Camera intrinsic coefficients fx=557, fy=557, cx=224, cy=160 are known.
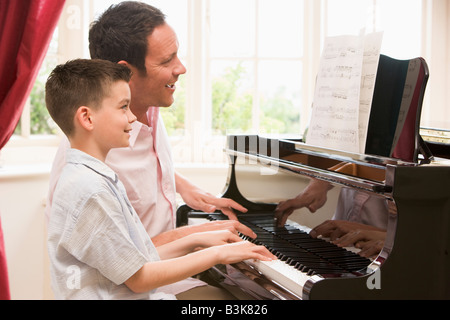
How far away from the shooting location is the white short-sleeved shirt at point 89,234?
4.05 feet

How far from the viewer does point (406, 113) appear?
5.16ft

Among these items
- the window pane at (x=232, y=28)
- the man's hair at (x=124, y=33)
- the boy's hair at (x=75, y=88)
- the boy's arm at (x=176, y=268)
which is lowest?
the boy's arm at (x=176, y=268)

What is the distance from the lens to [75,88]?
1.35m

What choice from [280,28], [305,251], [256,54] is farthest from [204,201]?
[280,28]

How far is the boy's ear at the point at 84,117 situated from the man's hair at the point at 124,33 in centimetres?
50

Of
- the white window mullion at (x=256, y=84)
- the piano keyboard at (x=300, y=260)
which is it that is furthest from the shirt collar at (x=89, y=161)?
the white window mullion at (x=256, y=84)

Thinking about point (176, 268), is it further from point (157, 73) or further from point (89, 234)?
point (157, 73)

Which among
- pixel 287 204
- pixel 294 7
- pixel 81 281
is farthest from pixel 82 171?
pixel 294 7

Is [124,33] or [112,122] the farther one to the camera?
[124,33]

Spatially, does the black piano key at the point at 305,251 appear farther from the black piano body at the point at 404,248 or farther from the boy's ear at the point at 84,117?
the boy's ear at the point at 84,117

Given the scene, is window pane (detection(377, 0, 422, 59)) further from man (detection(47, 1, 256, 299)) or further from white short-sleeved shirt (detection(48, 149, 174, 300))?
white short-sleeved shirt (detection(48, 149, 174, 300))

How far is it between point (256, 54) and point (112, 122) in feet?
7.53
